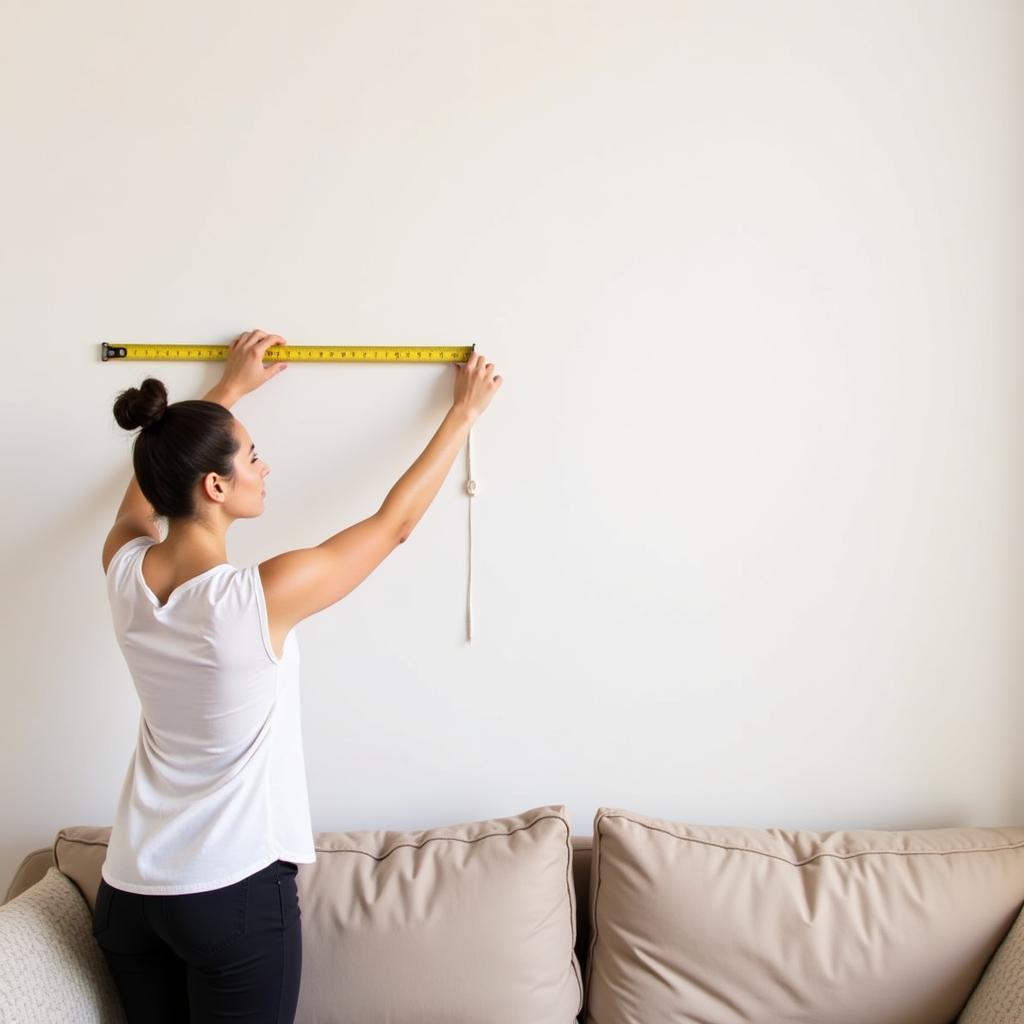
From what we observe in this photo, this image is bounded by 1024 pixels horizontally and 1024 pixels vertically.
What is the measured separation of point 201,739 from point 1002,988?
1553 mm

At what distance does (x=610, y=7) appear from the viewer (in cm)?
207

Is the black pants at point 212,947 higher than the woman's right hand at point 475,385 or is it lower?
lower

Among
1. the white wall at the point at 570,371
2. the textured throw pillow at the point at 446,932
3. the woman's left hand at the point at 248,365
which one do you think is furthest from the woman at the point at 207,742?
the white wall at the point at 570,371

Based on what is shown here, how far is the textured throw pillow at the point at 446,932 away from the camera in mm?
1770

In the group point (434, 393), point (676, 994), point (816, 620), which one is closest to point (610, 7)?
point (434, 393)

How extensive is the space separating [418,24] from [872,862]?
6.78 feet

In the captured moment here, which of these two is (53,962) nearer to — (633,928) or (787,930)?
(633,928)

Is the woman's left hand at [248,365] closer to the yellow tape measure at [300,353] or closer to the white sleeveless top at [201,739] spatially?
the yellow tape measure at [300,353]

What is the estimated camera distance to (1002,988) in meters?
1.74

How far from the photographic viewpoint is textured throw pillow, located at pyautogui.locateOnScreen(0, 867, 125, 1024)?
5.23 feet

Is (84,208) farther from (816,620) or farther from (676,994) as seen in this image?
(676,994)

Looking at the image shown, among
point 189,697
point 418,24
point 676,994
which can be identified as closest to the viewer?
point 189,697

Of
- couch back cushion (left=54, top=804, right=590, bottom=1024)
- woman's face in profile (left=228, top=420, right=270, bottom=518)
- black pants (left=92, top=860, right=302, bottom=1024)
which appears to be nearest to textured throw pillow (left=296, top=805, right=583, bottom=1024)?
couch back cushion (left=54, top=804, right=590, bottom=1024)

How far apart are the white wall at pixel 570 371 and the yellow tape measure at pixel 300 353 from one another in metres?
0.03
